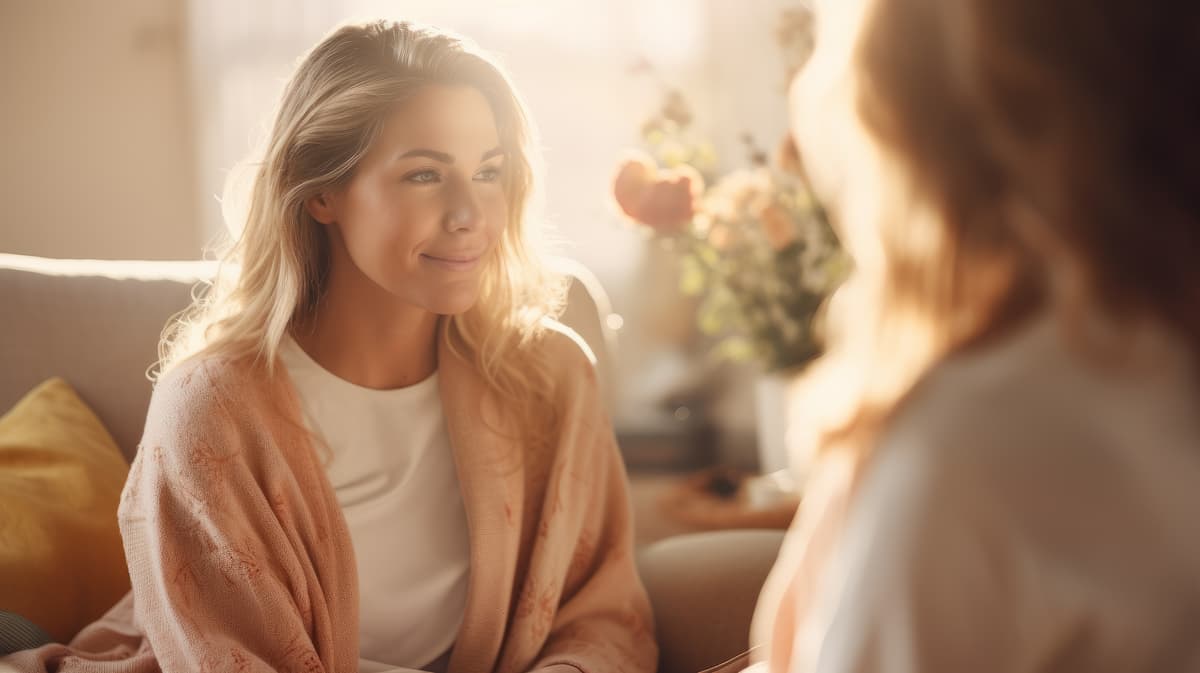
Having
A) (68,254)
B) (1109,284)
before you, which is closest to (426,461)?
(1109,284)

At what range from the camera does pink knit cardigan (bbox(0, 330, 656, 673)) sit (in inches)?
47.9

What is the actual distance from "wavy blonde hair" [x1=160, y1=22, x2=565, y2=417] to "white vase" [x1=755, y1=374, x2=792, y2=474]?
0.93 m

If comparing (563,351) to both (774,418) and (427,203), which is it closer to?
(427,203)

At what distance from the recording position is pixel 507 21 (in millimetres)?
3072

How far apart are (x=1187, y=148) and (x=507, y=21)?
8.82 feet

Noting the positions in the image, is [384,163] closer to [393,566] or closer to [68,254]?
[393,566]

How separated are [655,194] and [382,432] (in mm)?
765

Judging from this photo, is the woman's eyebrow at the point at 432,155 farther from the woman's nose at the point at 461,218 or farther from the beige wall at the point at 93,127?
the beige wall at the point at 93,127

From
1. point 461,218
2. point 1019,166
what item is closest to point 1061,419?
point 1019,166

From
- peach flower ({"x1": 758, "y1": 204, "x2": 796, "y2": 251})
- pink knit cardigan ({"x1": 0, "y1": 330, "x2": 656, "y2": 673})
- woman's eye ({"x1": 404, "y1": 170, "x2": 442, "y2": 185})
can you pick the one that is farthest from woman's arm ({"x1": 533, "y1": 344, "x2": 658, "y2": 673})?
peach flower ({"x1": 758, "y1": 204, "x2": 796, "y2": 251})

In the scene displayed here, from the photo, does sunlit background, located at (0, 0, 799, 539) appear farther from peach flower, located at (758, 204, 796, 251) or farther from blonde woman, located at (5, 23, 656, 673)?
blonde woman, located at (5, 23, 656, 673)

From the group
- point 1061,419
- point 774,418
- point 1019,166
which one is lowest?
point 774,418

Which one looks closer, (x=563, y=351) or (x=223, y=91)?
(x=563, y=351)

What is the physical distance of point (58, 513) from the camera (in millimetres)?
1517
